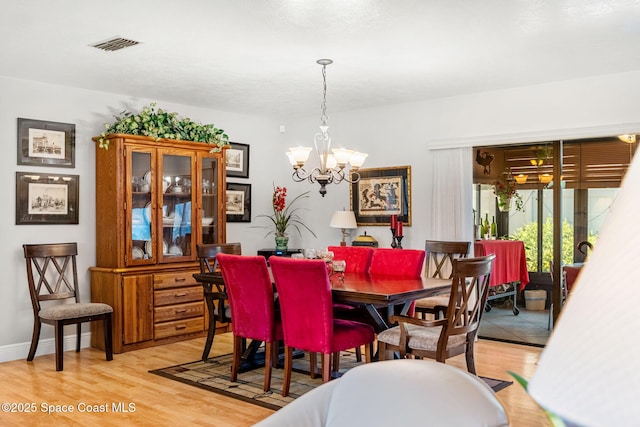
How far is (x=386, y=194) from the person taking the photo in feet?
21.7

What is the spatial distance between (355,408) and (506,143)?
4.72 m

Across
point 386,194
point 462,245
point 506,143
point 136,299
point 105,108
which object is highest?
point 105,108

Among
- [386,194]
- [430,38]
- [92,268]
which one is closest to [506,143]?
[386,194]

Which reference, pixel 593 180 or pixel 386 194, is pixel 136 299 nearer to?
pixel 386 194

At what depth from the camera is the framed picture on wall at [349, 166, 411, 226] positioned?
6.48 meters

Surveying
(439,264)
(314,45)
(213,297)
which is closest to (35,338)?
(213,297)

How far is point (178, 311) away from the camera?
5898 mm

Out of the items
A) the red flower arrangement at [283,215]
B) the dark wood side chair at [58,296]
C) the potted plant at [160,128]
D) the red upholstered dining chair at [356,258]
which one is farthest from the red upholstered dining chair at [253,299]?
the red flower arrangement at [283,215]

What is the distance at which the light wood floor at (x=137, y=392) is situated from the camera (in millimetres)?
3689

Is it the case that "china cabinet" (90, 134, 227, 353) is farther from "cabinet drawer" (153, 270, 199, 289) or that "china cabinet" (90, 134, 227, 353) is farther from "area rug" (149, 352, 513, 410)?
"area rug" (149, 352, 513, 410)

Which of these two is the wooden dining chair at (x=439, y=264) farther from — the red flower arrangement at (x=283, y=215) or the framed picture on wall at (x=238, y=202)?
the framed picture on wall at (x=238, y=202)

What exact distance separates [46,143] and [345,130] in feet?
10.4

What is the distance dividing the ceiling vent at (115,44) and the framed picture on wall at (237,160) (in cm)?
268

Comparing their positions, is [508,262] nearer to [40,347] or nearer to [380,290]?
[380,290]
